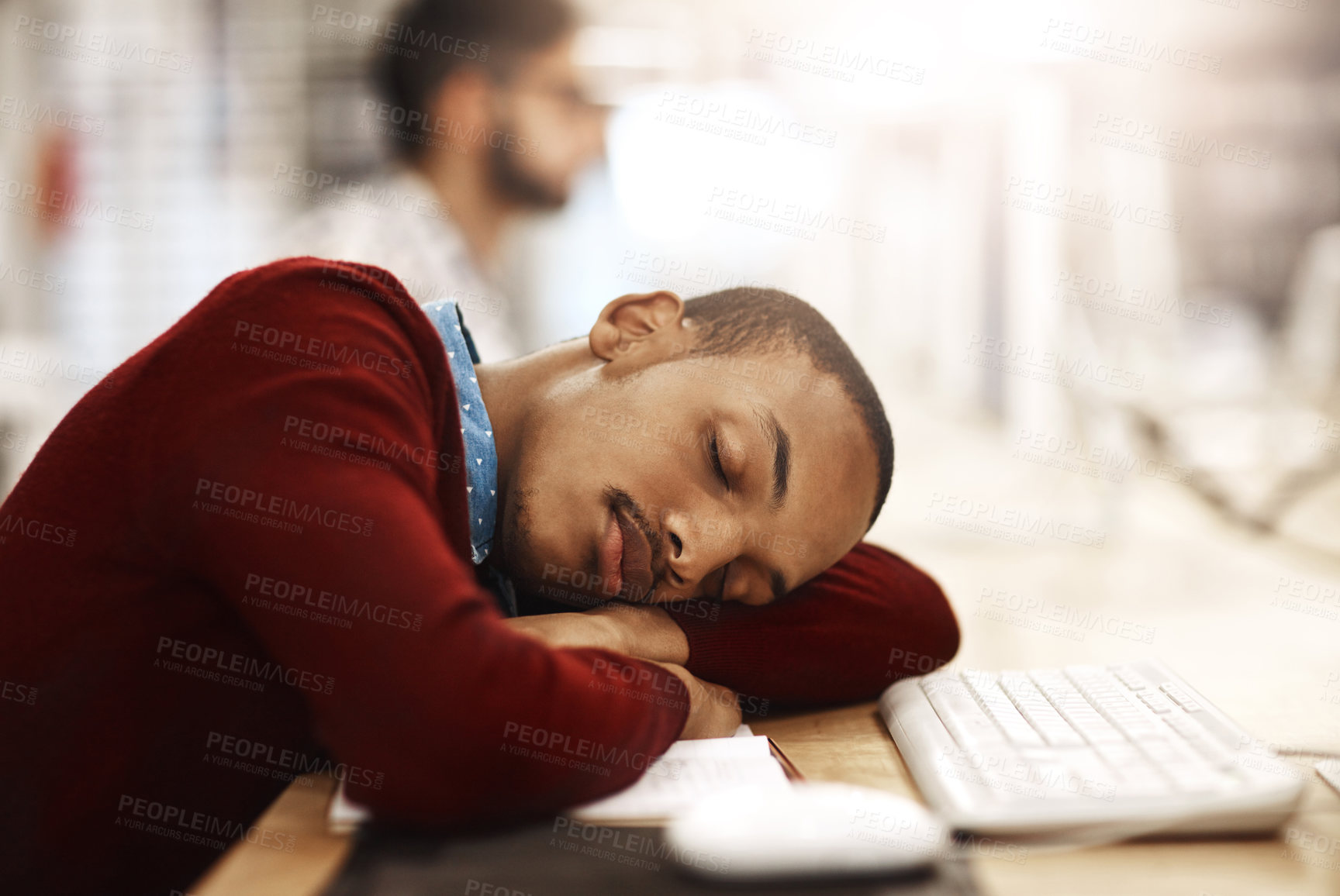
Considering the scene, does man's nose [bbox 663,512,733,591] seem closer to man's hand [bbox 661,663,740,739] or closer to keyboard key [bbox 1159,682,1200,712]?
man's hand [bbox 661,663,740,739]

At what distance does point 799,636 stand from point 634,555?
202 millimetres

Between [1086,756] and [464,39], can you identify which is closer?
[1086,756]

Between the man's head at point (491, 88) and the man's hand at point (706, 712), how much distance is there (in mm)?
1397

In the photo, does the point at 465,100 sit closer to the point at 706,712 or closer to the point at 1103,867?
the point at 706,712

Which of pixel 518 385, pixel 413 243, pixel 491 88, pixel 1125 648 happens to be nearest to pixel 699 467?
pixel 518 385

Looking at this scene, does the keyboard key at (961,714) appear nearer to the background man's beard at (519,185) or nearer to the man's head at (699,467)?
the man's head at (699,467)

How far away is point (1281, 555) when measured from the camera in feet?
10.6

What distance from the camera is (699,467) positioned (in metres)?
0.90

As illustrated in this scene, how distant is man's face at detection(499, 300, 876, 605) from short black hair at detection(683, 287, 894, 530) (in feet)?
0.07

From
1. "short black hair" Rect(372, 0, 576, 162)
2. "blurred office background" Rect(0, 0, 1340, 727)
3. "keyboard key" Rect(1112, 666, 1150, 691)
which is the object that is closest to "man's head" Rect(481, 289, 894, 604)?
"keyboard key" Rect(1112, 666, 1150, 691)

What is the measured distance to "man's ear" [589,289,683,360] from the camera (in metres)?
1.06

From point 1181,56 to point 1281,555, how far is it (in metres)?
4.57

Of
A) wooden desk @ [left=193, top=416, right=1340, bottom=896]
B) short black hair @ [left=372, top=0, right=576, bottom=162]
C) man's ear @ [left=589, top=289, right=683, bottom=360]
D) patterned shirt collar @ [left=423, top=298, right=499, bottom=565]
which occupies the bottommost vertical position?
wooden desk @ [left=193, top=416, right=1340, bottom=896]

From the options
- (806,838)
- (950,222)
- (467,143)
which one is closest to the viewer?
(806,838)
